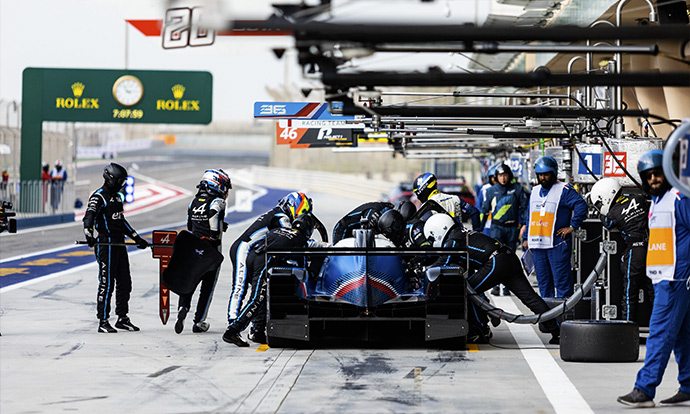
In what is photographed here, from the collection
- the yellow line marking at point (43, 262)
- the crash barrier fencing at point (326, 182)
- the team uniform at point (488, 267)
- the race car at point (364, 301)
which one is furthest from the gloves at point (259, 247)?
the crash barrier fencing at point (326, 182)

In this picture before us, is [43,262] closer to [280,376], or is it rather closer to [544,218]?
[544,218]

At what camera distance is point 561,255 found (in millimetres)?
A: 12188

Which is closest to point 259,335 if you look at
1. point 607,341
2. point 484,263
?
point 484,263

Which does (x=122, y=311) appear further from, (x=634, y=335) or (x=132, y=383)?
(x=634, y=335)

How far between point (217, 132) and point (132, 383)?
144862 millimetres

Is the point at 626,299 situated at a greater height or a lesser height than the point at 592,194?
lesser

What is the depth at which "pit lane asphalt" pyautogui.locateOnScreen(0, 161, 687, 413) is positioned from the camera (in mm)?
8047

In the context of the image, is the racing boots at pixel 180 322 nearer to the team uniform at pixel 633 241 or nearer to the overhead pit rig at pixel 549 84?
the overhead pit rig at pixel 549 84

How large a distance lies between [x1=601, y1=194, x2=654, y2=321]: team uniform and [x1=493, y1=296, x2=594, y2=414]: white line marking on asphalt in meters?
1.02

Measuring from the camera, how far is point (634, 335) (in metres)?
9.96

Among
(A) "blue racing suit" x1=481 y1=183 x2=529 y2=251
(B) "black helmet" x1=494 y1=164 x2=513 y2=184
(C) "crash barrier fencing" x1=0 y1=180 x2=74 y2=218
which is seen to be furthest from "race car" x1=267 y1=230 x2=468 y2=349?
(C) "crash barrier fencing" x1=0 y1=180 x2=74 y2=218

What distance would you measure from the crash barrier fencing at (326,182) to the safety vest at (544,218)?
4636 centimetres

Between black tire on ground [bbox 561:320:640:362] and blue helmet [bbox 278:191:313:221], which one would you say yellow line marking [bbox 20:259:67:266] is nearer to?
blue helmet [bbox 278:191:313:221]

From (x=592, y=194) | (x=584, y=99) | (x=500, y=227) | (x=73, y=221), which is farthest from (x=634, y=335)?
(x=73, y=221)
